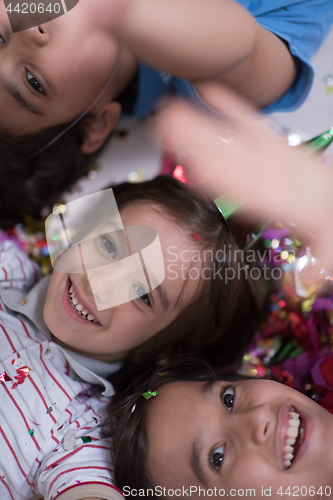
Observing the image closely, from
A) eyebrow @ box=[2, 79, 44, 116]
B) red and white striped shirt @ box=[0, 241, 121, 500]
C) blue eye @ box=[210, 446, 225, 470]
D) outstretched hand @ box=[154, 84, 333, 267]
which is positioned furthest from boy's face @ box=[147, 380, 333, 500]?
eyebrow @ box=[2, 79, 44, 116]

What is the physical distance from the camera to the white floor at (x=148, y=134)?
67 centimetres

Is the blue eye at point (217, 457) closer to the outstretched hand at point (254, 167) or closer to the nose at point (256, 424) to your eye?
the nose at point (256, 424)

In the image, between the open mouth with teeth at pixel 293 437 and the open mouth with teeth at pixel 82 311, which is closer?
the open mouth with teeth at pixel 293 437

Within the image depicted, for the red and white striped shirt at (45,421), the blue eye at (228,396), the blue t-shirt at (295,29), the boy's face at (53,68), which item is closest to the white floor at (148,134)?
the blue t-shirt at (295,29)

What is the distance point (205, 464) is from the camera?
0.53 metres

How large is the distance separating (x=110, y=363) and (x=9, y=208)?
0.41m

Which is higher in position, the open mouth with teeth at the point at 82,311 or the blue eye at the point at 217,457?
the open mouth with teeth at the point at 82,311

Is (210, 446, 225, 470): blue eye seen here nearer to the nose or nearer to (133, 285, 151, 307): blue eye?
the nose

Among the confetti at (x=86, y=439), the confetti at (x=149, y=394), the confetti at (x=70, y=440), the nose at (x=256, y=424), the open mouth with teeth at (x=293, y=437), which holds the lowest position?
the confetti at (x=86, y=439)

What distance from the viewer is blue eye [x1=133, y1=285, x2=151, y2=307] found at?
1.97 ft

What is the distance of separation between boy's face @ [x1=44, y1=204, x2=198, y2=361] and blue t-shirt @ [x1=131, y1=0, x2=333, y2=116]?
9.1 inches

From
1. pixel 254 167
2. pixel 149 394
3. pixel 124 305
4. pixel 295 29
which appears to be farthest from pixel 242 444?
pixel 295 29

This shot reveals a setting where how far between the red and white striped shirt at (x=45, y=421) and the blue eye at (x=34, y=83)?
0.37m

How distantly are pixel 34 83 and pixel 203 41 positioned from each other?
26cm
